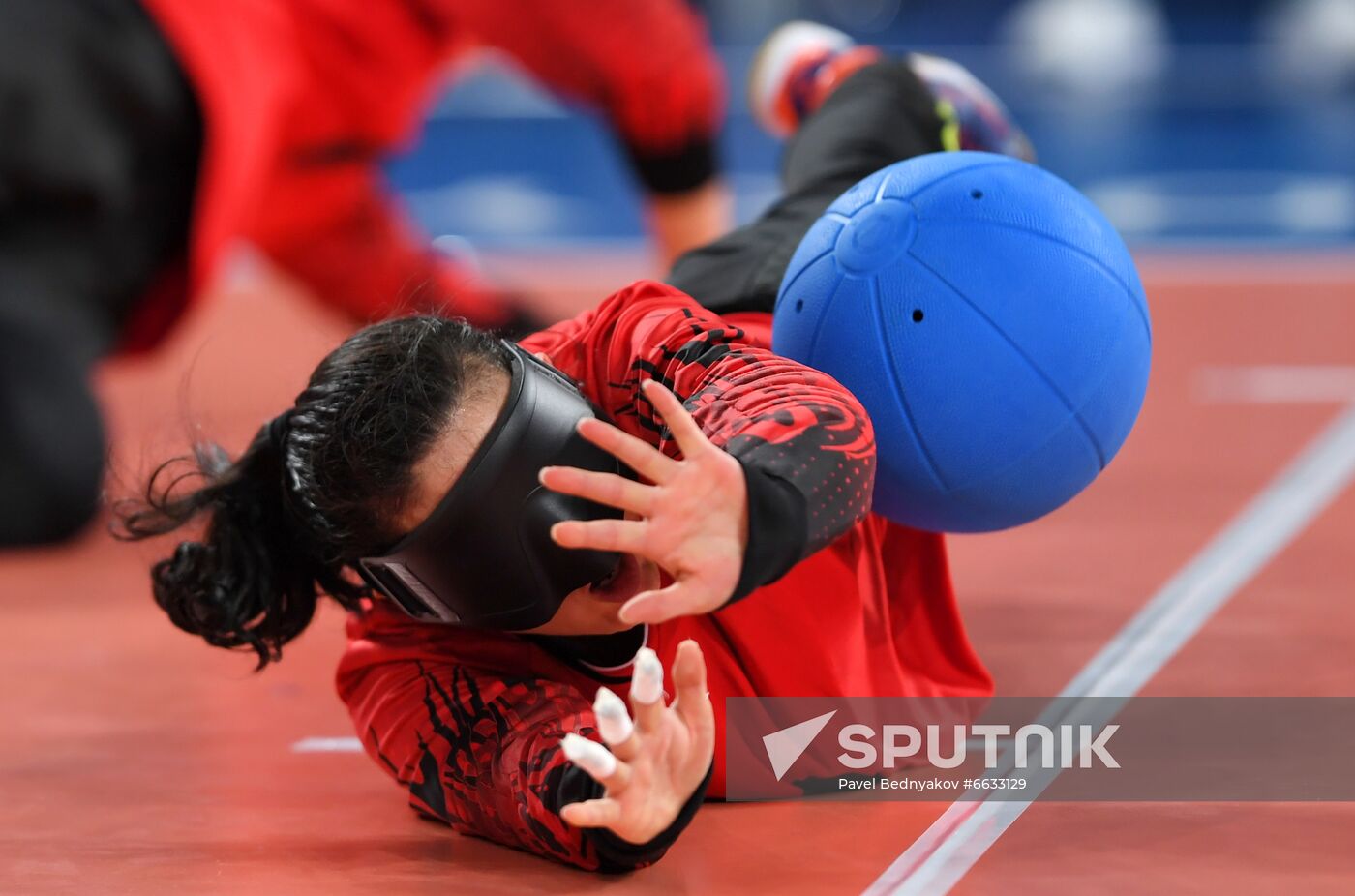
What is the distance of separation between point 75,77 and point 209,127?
35 cm

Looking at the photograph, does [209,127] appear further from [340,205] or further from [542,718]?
[542,718]

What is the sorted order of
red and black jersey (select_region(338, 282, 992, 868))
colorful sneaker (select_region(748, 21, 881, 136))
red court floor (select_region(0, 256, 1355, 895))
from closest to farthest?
red and black jersey (select_region(338, 282, 992, 868)) < red court floor (select_region(0, 256, 1355, 895)) < colorful sneaker (select_region(748, 21, 881, 136))

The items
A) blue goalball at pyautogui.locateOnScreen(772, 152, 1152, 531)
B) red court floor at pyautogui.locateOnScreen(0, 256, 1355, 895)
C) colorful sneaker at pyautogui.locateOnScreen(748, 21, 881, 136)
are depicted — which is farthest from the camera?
colorful sneaker at pyautogui.locateOnScreen(748, 21, 881, 136)

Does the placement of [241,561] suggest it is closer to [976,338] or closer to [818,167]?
[976,338]

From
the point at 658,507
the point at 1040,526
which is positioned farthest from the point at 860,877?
the point at 1040,526

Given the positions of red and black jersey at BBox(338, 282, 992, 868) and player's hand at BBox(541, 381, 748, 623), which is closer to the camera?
player's hand at BBox(541, 381, 748, 623)

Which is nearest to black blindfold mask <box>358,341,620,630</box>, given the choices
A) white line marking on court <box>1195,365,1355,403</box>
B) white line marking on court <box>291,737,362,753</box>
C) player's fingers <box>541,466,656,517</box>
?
player's fingers <box>541,466,656,517</box>

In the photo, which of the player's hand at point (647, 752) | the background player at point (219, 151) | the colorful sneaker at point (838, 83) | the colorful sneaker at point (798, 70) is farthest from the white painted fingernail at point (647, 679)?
the background player at point (219, 151)

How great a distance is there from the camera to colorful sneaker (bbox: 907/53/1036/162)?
9.77 feet

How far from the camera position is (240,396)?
573 cm

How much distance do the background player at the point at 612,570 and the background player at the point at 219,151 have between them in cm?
197

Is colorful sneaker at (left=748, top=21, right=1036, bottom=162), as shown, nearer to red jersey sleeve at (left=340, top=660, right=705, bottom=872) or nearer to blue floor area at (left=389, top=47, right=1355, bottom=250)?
red jersey sleeve at (left=340, top=660, right=705, bottom=872)

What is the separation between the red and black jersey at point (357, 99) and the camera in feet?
14.5

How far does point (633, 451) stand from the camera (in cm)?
160
